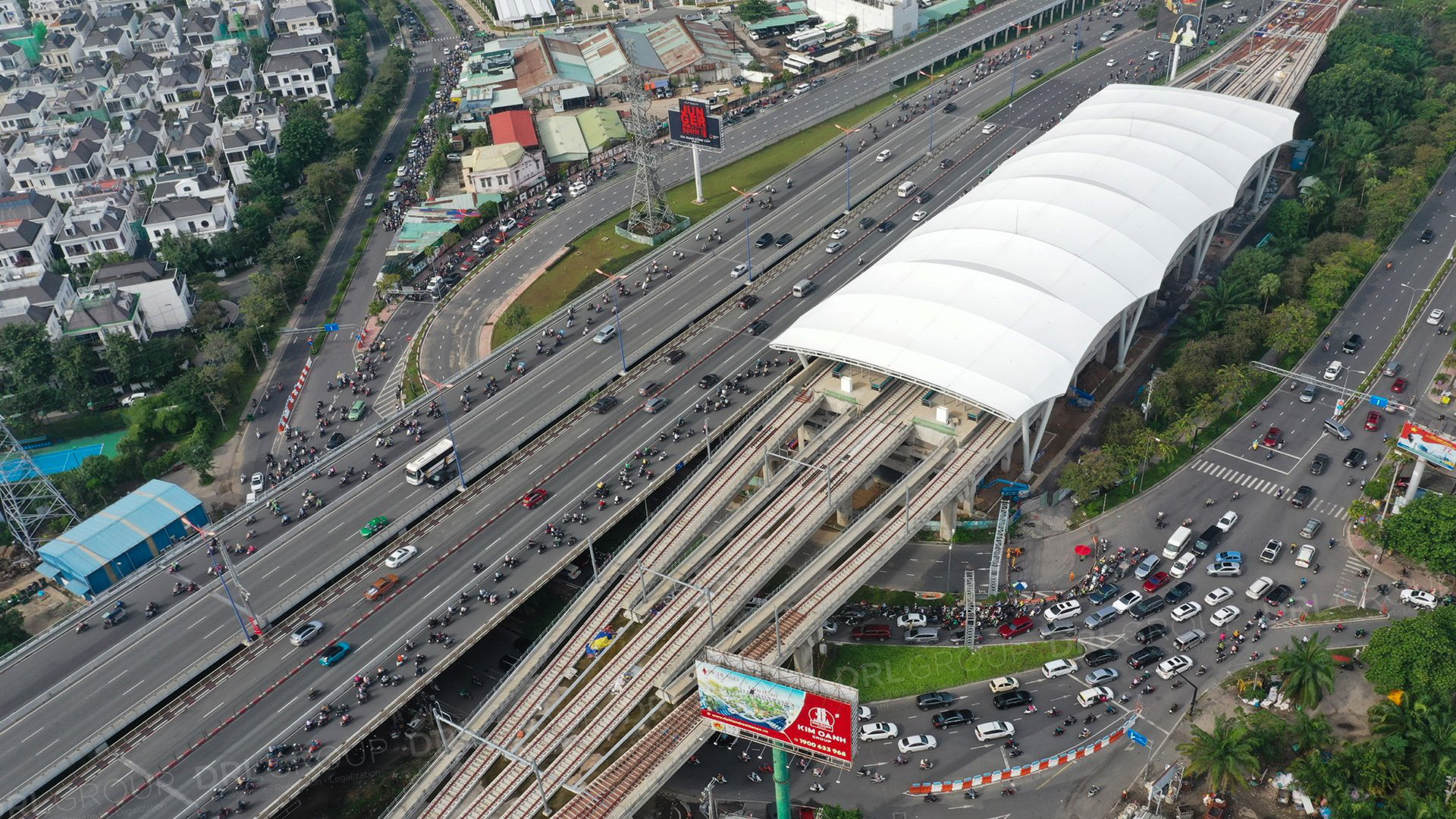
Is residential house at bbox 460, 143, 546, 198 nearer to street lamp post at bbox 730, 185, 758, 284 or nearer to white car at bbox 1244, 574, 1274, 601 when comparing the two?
street lamp post at bbox 730, 185, 758, 284

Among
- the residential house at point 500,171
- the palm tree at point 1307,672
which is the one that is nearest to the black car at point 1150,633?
the palm tree at point 1307,672

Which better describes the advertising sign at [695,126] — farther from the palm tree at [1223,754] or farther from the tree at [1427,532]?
the palm tree at [1223,754]

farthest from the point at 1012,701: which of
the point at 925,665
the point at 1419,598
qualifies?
the point at 1419,598

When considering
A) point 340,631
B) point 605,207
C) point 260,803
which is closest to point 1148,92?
point 605,207

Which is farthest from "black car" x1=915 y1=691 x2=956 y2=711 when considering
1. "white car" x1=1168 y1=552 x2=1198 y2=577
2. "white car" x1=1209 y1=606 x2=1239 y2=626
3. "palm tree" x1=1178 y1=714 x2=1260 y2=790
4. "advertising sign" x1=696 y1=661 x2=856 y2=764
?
"white car" x1=1168 y1=552 x2=1198 y2=577

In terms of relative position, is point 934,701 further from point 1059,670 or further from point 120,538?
point 120,538
